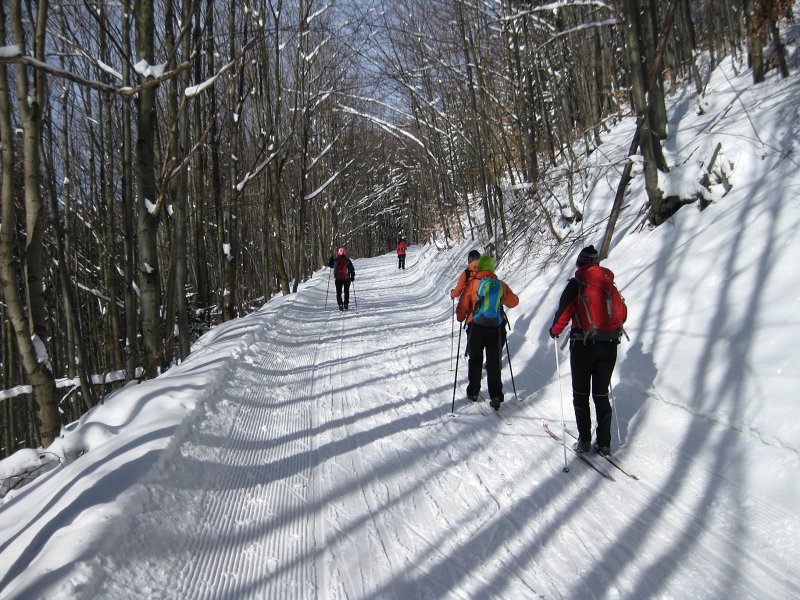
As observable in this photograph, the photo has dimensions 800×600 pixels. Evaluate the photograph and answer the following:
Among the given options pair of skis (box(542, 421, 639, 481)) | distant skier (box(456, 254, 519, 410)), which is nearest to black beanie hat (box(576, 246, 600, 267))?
distant skier (box(456, 254, 519, 410))

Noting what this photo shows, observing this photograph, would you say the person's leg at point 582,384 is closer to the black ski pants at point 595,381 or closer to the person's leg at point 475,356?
the black ski pants at point 595,381

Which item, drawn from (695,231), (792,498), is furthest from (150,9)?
(792,498)

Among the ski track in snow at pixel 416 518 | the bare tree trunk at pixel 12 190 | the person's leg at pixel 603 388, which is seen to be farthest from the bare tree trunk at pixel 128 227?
the person's leg at pixel 603 388

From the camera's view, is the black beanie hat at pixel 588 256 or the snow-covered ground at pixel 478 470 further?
the black beanie hat at pixel 588 256

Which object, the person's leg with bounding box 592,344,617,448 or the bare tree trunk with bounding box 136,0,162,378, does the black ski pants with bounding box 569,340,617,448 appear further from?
the bare tree trunk with bounding box 136,0,162,378

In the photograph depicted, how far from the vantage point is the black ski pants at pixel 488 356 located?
5.97m

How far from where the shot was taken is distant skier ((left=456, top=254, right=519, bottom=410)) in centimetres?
598

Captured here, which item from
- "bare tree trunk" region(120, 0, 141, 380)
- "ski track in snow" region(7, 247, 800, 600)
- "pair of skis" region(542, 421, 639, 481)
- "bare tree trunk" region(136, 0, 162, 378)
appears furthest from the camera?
"bare tree trunk" region(120, 0, 141, 380)

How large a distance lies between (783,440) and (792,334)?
113 cm

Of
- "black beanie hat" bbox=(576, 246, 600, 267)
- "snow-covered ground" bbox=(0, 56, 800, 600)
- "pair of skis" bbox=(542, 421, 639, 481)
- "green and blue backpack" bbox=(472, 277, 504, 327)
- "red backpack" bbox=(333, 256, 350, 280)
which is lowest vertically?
"pair of skis" bbox=(542, 421, 639, 481)

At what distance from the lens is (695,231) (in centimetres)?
706

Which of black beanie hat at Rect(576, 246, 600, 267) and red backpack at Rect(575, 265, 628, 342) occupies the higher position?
black beanie hat at Rect(576, 246, 600, 267)

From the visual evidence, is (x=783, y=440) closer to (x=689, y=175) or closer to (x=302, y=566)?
(x=302, y=566)

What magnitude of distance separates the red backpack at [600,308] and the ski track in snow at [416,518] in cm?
117
